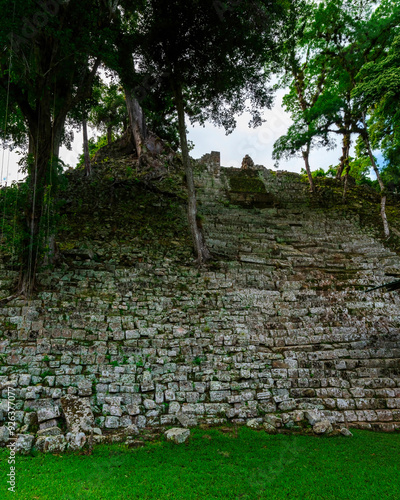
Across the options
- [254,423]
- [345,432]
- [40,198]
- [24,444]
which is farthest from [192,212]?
[24,444]

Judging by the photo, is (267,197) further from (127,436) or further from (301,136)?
(127,436)

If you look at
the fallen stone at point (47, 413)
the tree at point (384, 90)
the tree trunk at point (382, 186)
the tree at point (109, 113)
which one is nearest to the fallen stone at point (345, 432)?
the fallen stone at point (47, 413)

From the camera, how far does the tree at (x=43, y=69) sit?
777 centimetres

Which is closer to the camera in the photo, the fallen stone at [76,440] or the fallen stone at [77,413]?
the fallen stone at [76,440]

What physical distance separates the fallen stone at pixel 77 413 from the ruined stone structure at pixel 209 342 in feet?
0.22

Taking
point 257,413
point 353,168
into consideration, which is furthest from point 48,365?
point 353,168

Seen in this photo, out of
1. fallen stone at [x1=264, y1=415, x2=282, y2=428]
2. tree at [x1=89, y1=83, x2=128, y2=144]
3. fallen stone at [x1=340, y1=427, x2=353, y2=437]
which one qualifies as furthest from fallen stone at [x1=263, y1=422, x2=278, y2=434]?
tree at [x1=89, y1=83, x2=128, y2=144]

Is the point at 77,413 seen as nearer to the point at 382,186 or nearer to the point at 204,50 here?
the point at 204,50

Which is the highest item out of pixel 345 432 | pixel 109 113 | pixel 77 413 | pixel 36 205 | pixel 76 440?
pixel 109 113

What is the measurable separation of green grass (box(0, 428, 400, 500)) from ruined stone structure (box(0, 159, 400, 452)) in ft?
2.34

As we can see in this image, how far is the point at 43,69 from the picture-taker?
29.6ft

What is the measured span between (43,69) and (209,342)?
8305 millimetres

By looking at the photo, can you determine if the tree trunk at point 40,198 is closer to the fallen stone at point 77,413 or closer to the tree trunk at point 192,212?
the fallen stone at point 77,413

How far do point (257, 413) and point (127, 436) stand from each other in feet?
7.72
